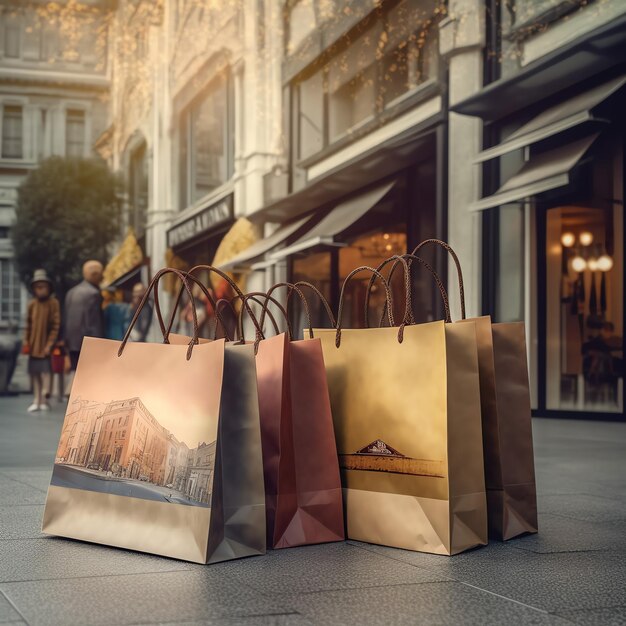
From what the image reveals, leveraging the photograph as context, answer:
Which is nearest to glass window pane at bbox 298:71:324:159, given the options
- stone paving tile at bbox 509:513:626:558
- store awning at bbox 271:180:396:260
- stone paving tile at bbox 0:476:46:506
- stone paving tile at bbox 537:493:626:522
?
store awning at bbox 271:180:396:260

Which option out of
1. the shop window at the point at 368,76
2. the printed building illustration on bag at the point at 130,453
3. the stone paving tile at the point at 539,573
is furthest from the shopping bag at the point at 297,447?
the shop window at the point at 368,76

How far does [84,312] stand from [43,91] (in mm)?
15778

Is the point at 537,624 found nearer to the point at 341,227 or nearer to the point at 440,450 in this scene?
the point at 440,450

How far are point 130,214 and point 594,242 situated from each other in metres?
16.3

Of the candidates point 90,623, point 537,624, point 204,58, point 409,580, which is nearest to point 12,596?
point 90,623

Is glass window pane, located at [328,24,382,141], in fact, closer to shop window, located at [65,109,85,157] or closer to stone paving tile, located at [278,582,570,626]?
stone paving tile, located at [278,582,570,626]

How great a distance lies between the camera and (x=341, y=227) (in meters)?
12.0

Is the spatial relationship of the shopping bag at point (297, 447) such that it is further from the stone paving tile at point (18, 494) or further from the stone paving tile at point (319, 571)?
the stone paving tile at point (18, 494)

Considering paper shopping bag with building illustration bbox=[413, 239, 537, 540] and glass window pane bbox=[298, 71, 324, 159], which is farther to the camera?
glass window pane bbox=[298, 71, 324, 159]

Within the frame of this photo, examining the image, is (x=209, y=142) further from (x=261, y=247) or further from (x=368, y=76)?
(x=368, y=76)

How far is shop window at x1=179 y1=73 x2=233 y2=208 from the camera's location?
18359mm

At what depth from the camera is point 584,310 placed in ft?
35.9

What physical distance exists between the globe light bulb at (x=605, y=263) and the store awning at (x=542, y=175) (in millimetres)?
1818

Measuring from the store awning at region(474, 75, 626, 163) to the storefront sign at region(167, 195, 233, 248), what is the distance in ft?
28.7
